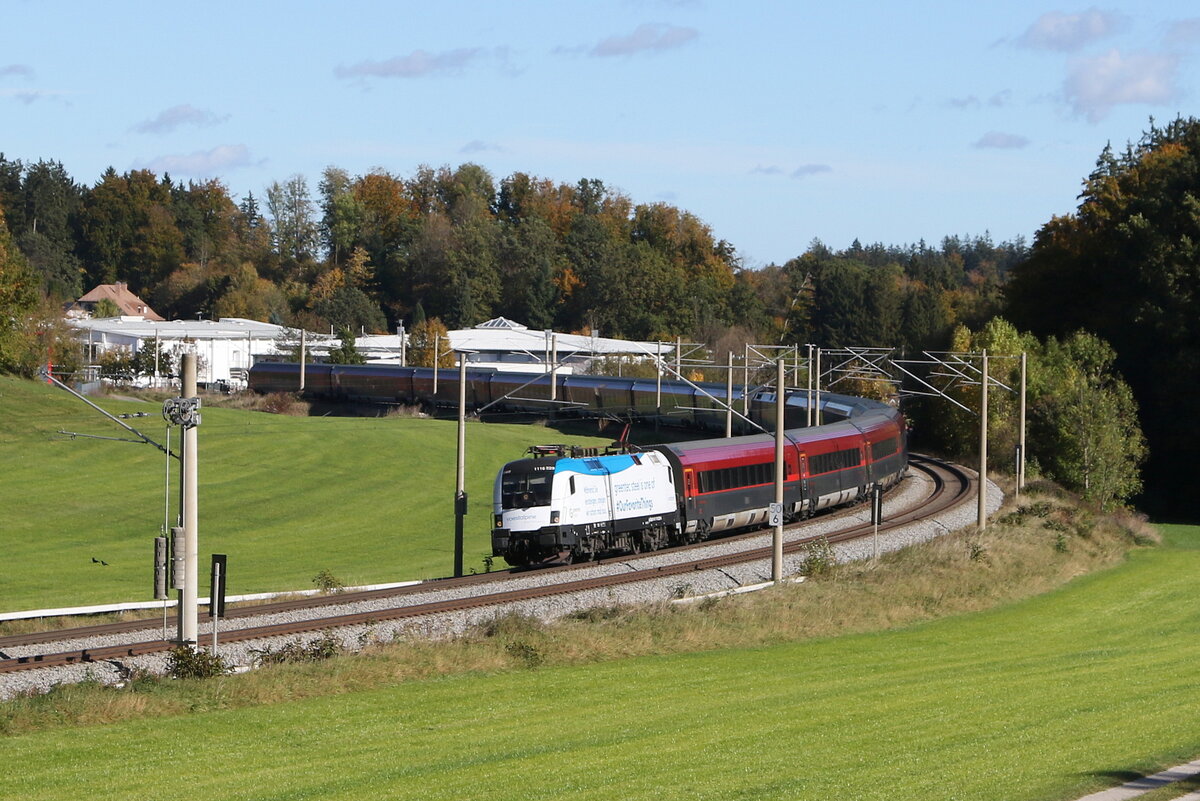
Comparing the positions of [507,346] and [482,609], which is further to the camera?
[507,346]

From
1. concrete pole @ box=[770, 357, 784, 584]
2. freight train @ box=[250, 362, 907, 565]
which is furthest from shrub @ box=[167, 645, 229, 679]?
concrete pole @ box=[770, 357, 784, 584]

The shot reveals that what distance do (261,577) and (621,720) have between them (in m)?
26.7

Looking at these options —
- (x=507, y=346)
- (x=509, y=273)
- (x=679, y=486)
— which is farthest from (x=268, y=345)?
(x=679, y=486)

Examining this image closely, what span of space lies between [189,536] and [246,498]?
1492 inches

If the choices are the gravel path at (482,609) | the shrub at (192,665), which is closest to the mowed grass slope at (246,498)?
the gravel path at (482,609)

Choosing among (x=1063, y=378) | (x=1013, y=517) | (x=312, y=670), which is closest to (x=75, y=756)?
(x=312, y=670)

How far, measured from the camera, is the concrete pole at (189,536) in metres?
23.2

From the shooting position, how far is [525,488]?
121 feet

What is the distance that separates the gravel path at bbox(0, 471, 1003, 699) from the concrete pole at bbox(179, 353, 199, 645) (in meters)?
0.74

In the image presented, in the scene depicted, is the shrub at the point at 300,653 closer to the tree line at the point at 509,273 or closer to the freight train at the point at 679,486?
the freight train at the point at 679,486

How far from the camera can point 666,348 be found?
13362 centimetres

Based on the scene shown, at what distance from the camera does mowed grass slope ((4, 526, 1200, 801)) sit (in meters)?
14.5

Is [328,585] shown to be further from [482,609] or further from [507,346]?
[507,346]

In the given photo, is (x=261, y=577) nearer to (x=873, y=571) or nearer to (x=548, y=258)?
(x=873, y=571)
